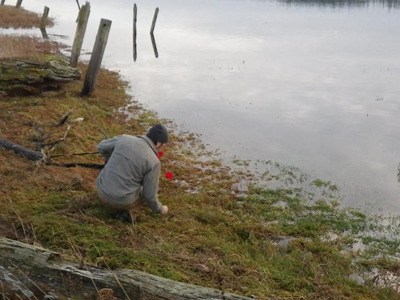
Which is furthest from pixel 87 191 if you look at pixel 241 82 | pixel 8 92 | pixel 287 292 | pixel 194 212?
pixel 241 82

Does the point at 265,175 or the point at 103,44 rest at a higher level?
the point at 103,44

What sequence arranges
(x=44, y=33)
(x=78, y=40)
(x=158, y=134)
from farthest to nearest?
(x=44, y=33) < (x=78, y=40) < (x=158, y=134)

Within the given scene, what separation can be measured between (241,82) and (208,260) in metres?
16.3

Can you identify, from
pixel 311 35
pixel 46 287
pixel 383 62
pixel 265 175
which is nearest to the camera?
pixel 46 287

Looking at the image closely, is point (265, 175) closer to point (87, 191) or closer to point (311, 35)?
point (87, 191)

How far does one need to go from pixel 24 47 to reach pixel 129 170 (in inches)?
725

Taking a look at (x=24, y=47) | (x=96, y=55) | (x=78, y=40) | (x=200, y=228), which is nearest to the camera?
(x=200, y=228)

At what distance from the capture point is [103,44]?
15.9m

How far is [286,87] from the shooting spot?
21031 millimetres

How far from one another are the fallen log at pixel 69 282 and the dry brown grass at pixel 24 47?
16.6 metres

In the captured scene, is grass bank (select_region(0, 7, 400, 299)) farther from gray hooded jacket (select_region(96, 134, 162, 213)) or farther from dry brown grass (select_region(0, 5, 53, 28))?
dry brown grass (select_region(0, 5, 53, 28))

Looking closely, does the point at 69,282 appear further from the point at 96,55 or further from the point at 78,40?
the point at 78,40

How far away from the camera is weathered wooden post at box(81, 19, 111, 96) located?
1575cm

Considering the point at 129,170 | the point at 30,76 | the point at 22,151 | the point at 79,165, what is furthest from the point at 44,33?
the point at 129,170
